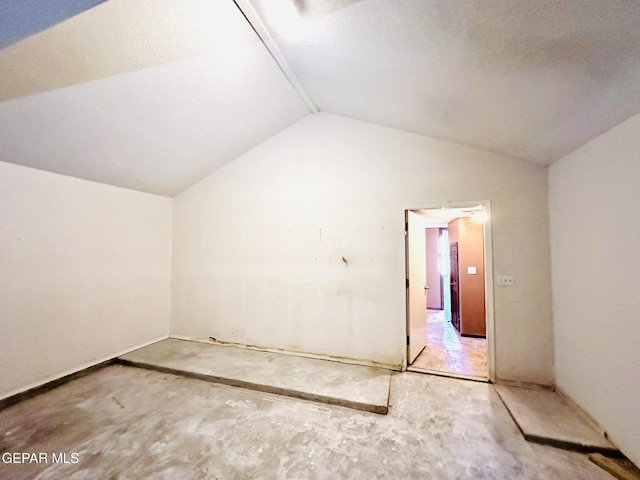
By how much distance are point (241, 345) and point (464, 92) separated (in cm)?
410

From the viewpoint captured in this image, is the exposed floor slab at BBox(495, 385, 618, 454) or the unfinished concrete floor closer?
the unfinished concrete floor

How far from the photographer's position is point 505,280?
9.32ft

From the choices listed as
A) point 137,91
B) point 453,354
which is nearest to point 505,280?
point 453,354

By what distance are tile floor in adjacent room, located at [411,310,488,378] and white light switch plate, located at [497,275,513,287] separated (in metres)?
1.10

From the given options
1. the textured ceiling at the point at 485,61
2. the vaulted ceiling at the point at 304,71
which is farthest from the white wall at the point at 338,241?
the textured ceiling at the point at 485,61

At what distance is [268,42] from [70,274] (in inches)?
134

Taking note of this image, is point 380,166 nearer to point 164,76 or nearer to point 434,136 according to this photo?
point 434,136

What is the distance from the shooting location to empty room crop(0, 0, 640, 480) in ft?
5.58

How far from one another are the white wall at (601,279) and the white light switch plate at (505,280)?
0.38 metres

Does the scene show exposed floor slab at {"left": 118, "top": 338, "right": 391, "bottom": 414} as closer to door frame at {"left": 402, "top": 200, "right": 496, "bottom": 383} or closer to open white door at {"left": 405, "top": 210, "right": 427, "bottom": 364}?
open white door at {"left": 405, "top": 210, "right": 427, "bottom": 364}

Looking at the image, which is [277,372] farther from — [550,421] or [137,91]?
[137,91]

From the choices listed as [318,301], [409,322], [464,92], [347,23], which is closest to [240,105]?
[347,23]

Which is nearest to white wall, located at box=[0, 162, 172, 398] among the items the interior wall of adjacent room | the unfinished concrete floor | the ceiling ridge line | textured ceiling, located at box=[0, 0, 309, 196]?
textured ceiling, located at box=[0, 0, 309, 196]

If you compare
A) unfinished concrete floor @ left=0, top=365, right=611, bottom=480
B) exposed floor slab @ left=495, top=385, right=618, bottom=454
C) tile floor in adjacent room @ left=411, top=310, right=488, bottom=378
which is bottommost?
unfinished concrete floor @ left=0, top=365, right=611, bottom=480
